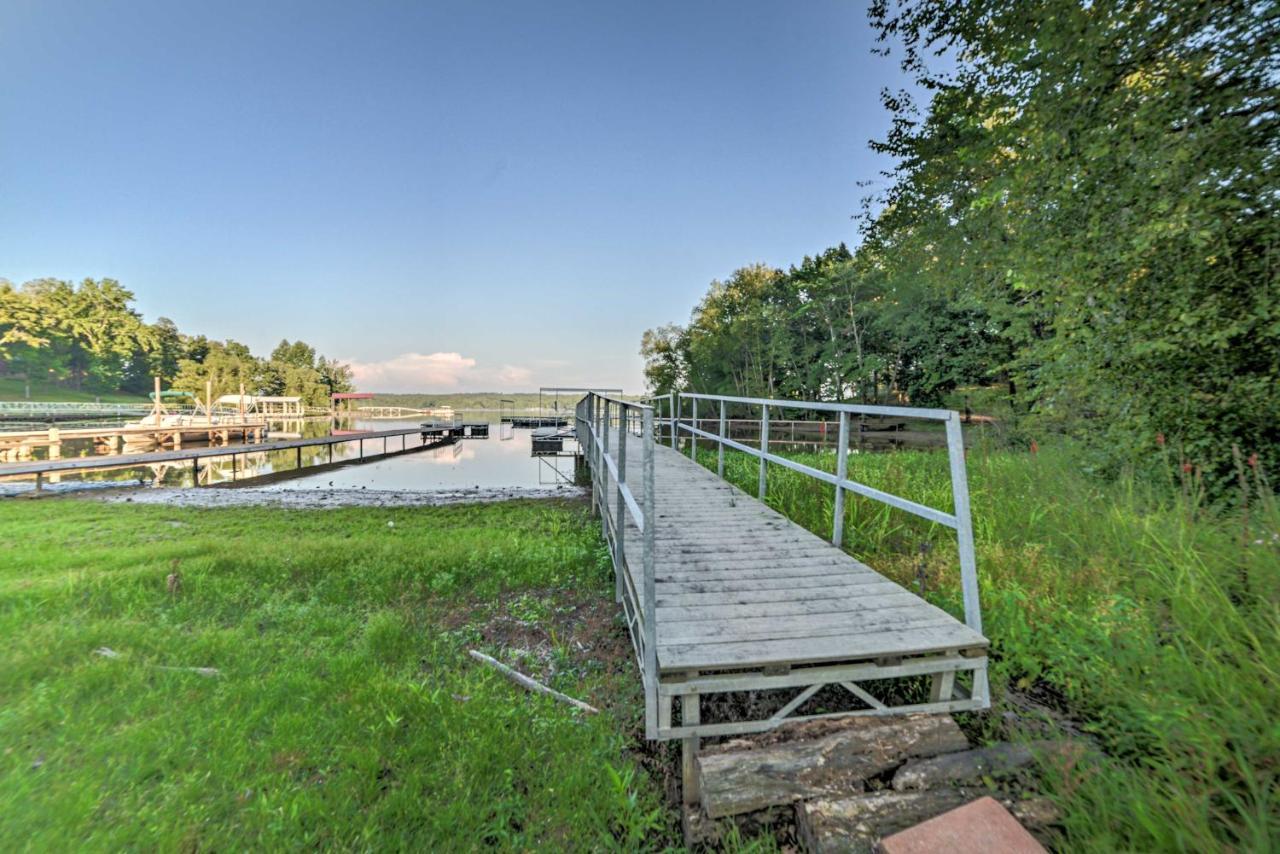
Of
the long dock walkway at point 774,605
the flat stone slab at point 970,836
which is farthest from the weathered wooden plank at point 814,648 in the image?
the flat stone slab at point 970,836

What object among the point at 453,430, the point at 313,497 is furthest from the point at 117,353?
the point at 313,497

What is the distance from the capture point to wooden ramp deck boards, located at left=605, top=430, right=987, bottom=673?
206 centimetres

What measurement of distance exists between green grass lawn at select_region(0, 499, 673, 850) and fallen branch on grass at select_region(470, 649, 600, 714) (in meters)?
0.07

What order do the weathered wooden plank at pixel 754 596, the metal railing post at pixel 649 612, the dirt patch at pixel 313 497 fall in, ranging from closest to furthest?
the metal railing post at pixel 649 612 → the weathered wooden plank at pixel 754 596 → the dirt patch at pixel 313 497

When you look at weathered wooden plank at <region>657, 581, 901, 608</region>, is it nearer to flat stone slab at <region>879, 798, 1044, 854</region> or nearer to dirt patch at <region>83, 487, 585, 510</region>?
flat stone slab at <region>879, 798, 1044, 854</region>

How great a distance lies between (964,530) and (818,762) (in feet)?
4.19

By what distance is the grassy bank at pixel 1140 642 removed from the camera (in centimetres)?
143

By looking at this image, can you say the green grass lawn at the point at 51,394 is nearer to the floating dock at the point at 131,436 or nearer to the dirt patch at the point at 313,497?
the floating dock at the point at 131,436

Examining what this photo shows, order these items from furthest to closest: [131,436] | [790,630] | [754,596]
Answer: [131,436] < [754,596] < [790,630]

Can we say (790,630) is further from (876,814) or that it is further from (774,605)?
(876,814)

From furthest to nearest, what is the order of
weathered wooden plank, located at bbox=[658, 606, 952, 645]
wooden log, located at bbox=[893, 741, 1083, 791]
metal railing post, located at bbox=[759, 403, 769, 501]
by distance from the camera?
metal railing post, located at bbox=[759, 403, 769, 501], weathered wooden plank, located at bbox=[658, 606, 952, 645], wooden log, located at bbox=[893, 741, 1083, 791]

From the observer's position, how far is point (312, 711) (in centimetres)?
256

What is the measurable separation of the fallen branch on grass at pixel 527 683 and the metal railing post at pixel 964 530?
1994 millimetres

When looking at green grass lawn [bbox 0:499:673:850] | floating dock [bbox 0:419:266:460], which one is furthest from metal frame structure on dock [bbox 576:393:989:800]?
floating dock [bbox 0:419:266:460]
